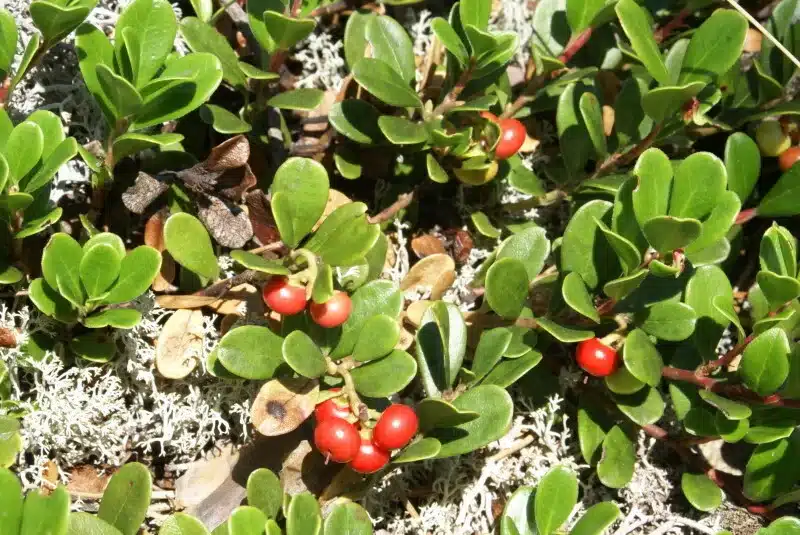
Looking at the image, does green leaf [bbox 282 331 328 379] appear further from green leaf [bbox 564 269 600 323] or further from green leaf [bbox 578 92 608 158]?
green leaf [bbox 578 92 608 158]

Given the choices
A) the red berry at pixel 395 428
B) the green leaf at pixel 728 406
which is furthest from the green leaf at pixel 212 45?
the green leaf at pixel 728 406

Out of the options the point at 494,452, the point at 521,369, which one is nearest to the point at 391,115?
the point at 521,369

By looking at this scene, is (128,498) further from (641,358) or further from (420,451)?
(641,358)

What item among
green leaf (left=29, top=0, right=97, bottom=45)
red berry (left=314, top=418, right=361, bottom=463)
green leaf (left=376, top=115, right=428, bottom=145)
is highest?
green leaf (left=29, top=0, right=97, bottom=45)

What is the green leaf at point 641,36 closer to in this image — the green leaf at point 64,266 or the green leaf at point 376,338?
the green leaf at point 376,338

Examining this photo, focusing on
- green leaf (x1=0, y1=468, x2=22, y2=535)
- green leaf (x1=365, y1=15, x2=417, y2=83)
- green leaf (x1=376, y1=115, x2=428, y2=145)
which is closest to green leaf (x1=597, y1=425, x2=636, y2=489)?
green leaf (x1=376, y1=115, x2=428, y2=145)
